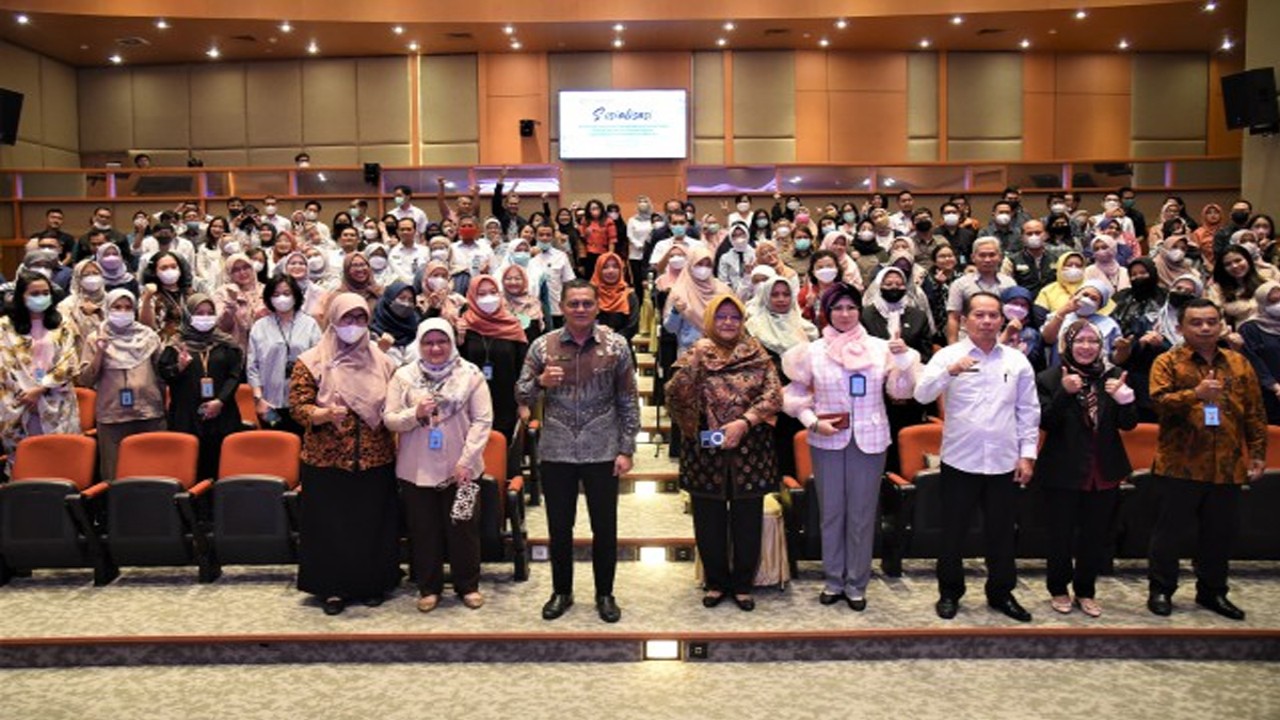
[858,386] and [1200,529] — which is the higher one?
[858,386]

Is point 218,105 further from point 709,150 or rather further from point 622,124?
point 709,150

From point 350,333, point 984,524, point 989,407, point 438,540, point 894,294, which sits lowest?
point 438,540

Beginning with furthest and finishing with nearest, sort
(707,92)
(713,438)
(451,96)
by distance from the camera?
(451,96) < (707,92) < (713,438)

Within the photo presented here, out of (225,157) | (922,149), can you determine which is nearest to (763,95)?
(922,149)

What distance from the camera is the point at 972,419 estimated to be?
14.3 feet

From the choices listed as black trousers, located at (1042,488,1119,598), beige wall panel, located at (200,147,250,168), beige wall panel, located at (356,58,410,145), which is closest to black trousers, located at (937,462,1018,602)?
black trousers, located at (1042,488,1119,598)

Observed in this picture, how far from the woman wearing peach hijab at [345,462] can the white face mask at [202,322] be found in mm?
1185

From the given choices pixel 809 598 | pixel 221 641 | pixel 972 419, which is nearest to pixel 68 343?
pixel 221 641

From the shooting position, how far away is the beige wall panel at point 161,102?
50.6 feet

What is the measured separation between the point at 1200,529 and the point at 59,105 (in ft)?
52.7

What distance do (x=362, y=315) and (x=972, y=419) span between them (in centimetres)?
275

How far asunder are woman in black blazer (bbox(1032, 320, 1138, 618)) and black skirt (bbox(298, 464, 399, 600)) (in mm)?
3016

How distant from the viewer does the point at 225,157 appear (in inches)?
610

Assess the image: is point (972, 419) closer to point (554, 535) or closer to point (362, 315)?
point (554, 535)
